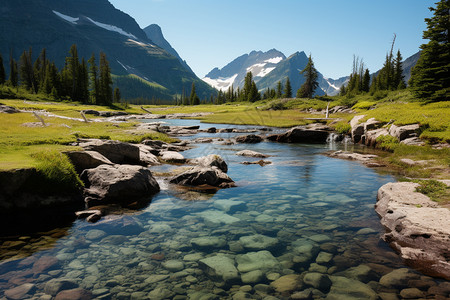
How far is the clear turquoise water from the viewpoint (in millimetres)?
5816

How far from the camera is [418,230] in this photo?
707cm

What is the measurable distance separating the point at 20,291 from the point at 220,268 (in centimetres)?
426

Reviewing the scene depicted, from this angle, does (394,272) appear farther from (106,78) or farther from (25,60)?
(25,60)

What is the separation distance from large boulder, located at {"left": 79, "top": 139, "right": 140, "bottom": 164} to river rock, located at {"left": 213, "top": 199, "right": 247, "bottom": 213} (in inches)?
338

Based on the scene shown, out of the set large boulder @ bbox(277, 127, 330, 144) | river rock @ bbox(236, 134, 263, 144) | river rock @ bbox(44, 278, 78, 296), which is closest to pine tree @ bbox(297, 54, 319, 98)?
large boulder @ bbox(277, 127, 330, 144)

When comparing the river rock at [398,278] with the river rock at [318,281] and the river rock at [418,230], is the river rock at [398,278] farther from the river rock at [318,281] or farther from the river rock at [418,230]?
the river rock at [318,281]

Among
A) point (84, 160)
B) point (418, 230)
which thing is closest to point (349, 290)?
point (418, 230)

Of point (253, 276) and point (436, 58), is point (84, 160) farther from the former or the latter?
point (436, 58)

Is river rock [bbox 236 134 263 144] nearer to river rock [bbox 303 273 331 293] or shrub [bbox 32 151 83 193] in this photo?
shrub [bbox 32 151 83 193]

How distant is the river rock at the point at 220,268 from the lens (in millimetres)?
6176

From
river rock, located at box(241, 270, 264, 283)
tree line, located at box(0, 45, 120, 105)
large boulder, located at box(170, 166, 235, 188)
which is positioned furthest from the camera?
tree line, located at box(0, 45, 120, 105)

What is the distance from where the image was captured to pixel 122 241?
7773 mm

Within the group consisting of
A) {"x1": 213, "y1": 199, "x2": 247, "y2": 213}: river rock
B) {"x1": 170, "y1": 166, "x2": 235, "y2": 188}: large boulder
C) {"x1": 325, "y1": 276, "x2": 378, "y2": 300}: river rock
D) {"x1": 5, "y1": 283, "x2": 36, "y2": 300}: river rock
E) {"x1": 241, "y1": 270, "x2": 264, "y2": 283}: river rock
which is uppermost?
{"x1": 170, "y1": 166, "x2": 235, "y2": 188}: large boulder

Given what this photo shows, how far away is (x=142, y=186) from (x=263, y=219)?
5805mm
